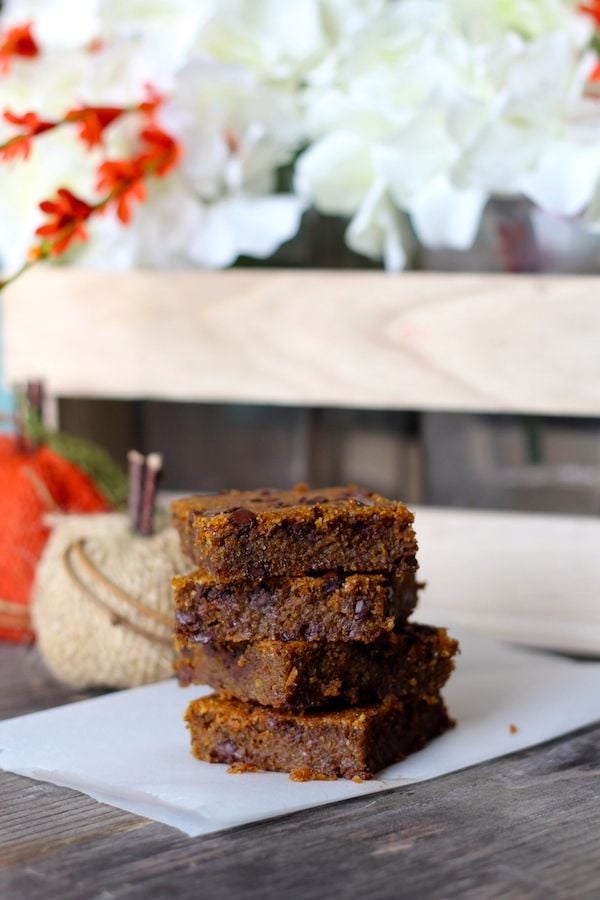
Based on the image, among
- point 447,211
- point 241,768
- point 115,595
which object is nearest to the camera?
point 241,768

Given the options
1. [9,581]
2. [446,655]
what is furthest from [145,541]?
[446,655]

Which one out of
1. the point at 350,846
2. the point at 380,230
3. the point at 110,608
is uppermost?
the point at 380,230

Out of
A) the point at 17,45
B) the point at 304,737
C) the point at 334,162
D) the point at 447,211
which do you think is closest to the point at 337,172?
the point at 334,162

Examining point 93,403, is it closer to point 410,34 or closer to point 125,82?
point 125,82

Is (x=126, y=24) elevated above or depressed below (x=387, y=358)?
above

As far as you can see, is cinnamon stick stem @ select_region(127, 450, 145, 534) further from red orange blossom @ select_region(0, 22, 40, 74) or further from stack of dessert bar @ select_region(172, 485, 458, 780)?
red orange blossom @ select_region(0, 22, 40, 74)

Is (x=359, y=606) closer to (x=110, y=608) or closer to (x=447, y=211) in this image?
(x=110, y=608)
